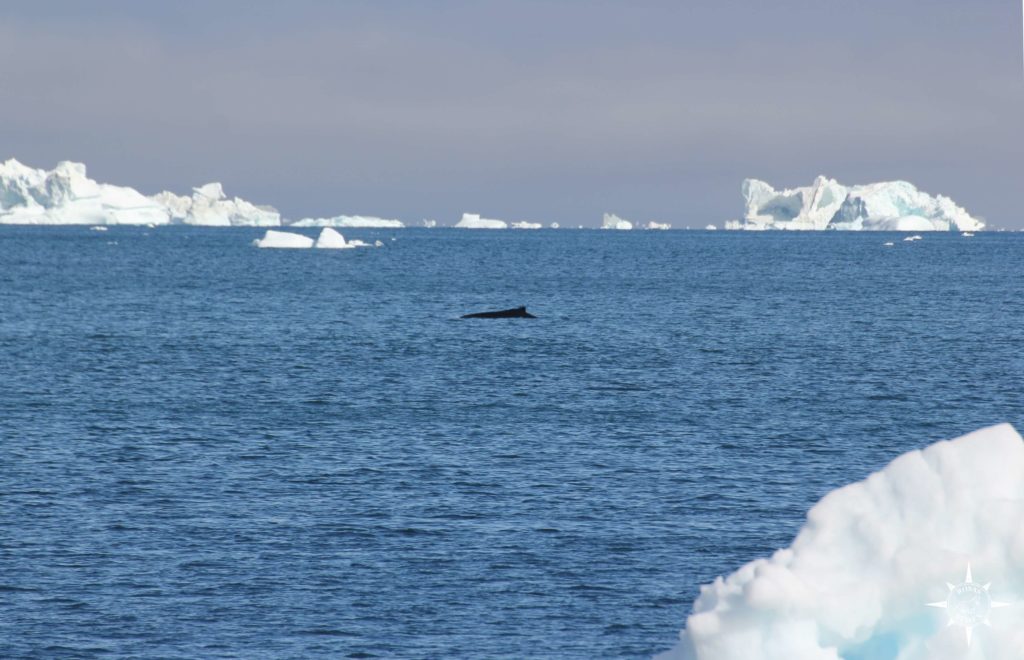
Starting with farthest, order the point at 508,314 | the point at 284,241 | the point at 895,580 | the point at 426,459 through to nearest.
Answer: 1. the point at 284,241
2. the point at 508,314
3. the point at 426,459
4. the point at 895,580

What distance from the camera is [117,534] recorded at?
1117 inches

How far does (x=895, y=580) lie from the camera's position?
45.8 ft

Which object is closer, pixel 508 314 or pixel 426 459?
pixel 426 459

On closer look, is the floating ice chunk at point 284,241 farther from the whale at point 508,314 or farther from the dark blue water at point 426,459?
the whale at point 508,314

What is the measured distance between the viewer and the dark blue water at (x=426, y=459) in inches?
938

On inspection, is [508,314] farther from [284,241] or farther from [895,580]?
[284,241]

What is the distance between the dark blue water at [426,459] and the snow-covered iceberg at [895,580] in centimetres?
825

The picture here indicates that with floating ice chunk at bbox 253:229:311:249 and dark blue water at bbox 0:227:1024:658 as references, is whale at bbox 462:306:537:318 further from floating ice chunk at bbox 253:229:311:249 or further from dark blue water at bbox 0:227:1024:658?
floating ice chunk at bbox 253:229:311:249

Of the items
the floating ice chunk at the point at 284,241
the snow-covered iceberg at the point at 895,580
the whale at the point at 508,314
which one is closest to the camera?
the snow-covered iceberg at the point at 895,580

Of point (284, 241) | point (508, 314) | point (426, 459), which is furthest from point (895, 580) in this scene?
point (284, 241)

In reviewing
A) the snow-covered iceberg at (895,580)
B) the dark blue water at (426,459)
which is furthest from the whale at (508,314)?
the snow-covered iceberg at (895,580)

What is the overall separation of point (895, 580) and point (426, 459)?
23086 mm

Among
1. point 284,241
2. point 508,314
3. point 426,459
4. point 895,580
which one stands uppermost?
point 284,241

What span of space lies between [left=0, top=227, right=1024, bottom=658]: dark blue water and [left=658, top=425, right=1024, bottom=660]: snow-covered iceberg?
27.1 feet
